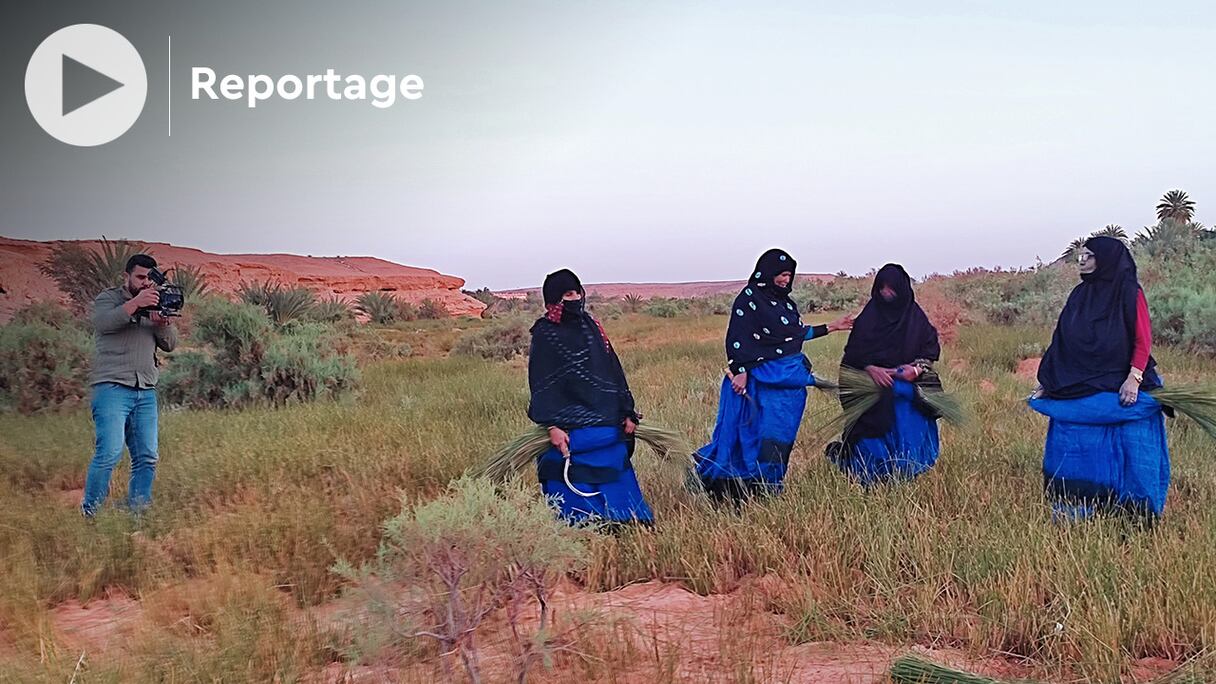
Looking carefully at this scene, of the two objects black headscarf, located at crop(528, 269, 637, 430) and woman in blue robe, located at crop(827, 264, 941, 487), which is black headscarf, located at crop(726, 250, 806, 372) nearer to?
woman in blue robe, located at crop(827, 264, 941, 487)

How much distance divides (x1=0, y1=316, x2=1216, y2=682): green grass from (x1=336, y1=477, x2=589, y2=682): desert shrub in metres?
0.43

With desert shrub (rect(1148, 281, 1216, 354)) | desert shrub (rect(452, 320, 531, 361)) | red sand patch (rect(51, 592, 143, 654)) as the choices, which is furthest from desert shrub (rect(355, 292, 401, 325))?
red sand patch (rect(51, 592, 143, 654))

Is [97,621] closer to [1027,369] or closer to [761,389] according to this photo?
[761,389]

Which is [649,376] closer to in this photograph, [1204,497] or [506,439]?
[506,439]

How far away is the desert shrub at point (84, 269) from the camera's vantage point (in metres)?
19.3

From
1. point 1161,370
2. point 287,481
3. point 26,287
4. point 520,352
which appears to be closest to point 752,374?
point 287,481

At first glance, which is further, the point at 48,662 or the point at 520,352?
the point at 520,352

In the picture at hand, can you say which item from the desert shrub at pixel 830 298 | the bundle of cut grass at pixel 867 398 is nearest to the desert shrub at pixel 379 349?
the bundle of cut grass at pixel 867 398

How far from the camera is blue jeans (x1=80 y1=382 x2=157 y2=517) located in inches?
205

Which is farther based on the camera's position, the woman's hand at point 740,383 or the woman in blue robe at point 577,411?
the woman's hand at point 740,383

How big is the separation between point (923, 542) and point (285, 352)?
28.6 ft

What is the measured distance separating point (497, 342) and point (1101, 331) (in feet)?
46.9

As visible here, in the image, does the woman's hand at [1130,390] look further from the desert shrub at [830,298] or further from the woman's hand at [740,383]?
the desert shrub at [830,298]

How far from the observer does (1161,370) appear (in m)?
9.57
